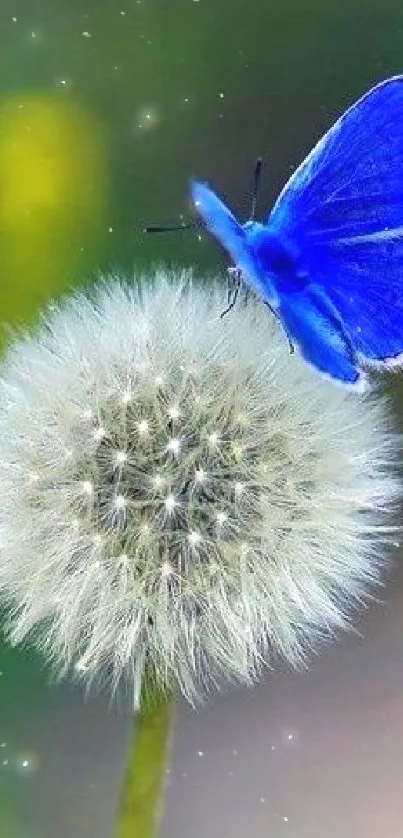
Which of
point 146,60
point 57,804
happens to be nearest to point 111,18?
Result: point 146,60

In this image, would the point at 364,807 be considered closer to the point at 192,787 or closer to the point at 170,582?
the point at 192,787

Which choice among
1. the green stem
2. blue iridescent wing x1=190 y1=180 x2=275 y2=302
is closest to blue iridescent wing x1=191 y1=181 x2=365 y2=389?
blue iridescent wing x1=190 y1=180 x2=275 y2=302

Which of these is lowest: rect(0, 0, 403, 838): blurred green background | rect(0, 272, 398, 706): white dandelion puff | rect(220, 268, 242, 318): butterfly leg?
rect(0, 272, 398, 706): white dandelion puff

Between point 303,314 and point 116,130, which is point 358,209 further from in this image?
point 116,130

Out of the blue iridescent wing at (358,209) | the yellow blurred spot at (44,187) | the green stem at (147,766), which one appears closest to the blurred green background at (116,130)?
the yellow blurred spot at (44,187)

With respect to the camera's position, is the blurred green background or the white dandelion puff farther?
the blurred green background

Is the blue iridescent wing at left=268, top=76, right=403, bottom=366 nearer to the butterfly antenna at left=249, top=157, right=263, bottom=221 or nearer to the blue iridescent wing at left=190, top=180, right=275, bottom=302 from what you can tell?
the blue iridescent wing at left=190, top=180, right=275, bottom=302

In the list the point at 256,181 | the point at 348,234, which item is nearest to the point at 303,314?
the point at 348,234
